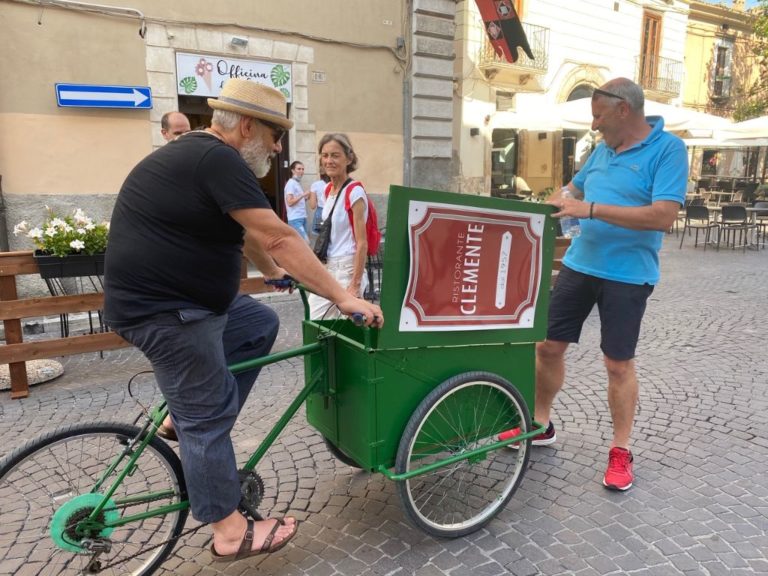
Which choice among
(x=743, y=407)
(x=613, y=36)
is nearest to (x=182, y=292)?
(x=743, y=407)

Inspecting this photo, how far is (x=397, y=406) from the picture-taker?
2426mm

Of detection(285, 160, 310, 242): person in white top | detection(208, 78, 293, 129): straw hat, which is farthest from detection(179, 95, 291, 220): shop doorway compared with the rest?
detection(208, 78, 293, 129): straw hat

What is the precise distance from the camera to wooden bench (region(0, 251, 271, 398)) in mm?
4285

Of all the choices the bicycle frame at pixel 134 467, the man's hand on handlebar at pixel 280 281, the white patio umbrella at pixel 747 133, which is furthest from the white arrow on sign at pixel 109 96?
the white patio umbrella at pixel 747 133

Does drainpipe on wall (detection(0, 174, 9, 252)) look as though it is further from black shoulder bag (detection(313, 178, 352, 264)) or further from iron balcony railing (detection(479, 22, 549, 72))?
iron balcony railing (detection(479, 22, 549, 72))

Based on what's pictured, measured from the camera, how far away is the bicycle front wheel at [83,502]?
2.11 meters

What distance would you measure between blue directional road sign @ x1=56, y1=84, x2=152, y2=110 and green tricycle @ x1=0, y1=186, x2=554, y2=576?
661cm

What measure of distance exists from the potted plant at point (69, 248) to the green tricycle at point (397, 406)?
238cm

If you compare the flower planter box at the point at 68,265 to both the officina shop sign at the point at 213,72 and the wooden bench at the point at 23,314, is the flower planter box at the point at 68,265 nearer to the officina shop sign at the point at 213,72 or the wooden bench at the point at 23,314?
the wooden bench at the point at 23,314

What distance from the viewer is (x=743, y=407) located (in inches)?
162

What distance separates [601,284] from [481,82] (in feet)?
46.7

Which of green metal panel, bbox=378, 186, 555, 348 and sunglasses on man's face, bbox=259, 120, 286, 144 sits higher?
sunglasses on man's face, bbox=259, 120, 286, 144

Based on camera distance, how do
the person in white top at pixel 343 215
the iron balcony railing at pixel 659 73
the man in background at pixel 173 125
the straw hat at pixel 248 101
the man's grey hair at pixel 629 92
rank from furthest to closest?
the iron balcony railing at pixel 659 73 → the man in background at pixel 173 125 → the person in white top at pixel 343 215 → the man's grey hair at pixel 629 92 → the straw hat at pixel 248 101

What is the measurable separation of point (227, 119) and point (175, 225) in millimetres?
431
